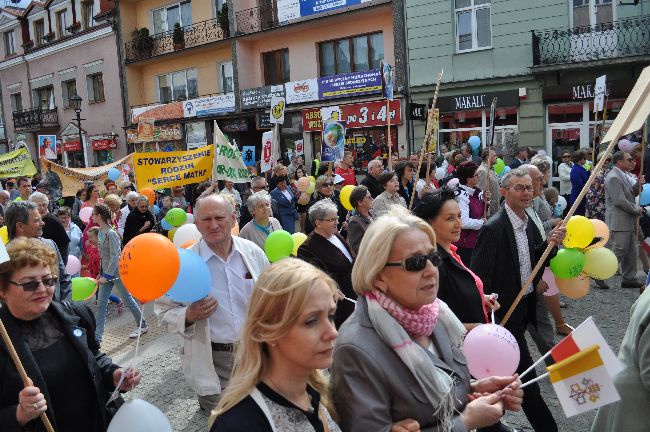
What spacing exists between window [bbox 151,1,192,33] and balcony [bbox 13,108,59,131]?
8982 millimetres

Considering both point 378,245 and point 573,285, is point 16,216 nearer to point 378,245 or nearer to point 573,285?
point 378,245

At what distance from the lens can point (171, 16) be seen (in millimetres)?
25000

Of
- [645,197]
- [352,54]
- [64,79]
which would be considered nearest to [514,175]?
[645,197]

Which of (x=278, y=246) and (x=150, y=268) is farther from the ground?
(x=150, y=268)

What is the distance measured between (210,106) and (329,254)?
1965 cm

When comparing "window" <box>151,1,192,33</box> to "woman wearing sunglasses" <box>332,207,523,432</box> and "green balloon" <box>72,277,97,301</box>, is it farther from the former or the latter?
"woman wearing sunglasses" <box>332,207,523,432</box>

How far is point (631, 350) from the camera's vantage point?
7.22 ft

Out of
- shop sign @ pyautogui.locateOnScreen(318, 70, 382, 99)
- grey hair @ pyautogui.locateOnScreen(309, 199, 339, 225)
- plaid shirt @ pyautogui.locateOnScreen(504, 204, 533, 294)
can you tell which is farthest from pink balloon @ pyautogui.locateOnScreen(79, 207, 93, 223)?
shop sign @ pyautogui.locateOnScreen(318, 70, 382, 99)

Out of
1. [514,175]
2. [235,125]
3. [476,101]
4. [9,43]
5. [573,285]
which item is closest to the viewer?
[514,175]

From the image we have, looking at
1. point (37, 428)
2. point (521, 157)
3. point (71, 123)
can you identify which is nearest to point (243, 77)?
point (71, 123)

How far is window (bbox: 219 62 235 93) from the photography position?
2298 cm

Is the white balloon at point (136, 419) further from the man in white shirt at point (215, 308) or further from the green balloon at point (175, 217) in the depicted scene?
the green balloon at point (175, 217)

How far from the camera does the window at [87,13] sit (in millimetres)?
27781

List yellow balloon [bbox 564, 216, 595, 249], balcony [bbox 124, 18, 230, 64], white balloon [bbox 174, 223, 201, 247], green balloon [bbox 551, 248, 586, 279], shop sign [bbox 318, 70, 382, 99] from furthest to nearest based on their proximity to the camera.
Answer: balcony [bbox 124, 18, 230, 64] < shop sign [bbox 318, 70, 382, 99] < white balloon [bbox 174, 223, 201, 247] < yellow balloon [bbox 564, 216, 595, 249] < green balloon [bbox 551, 248, 586, 279]
